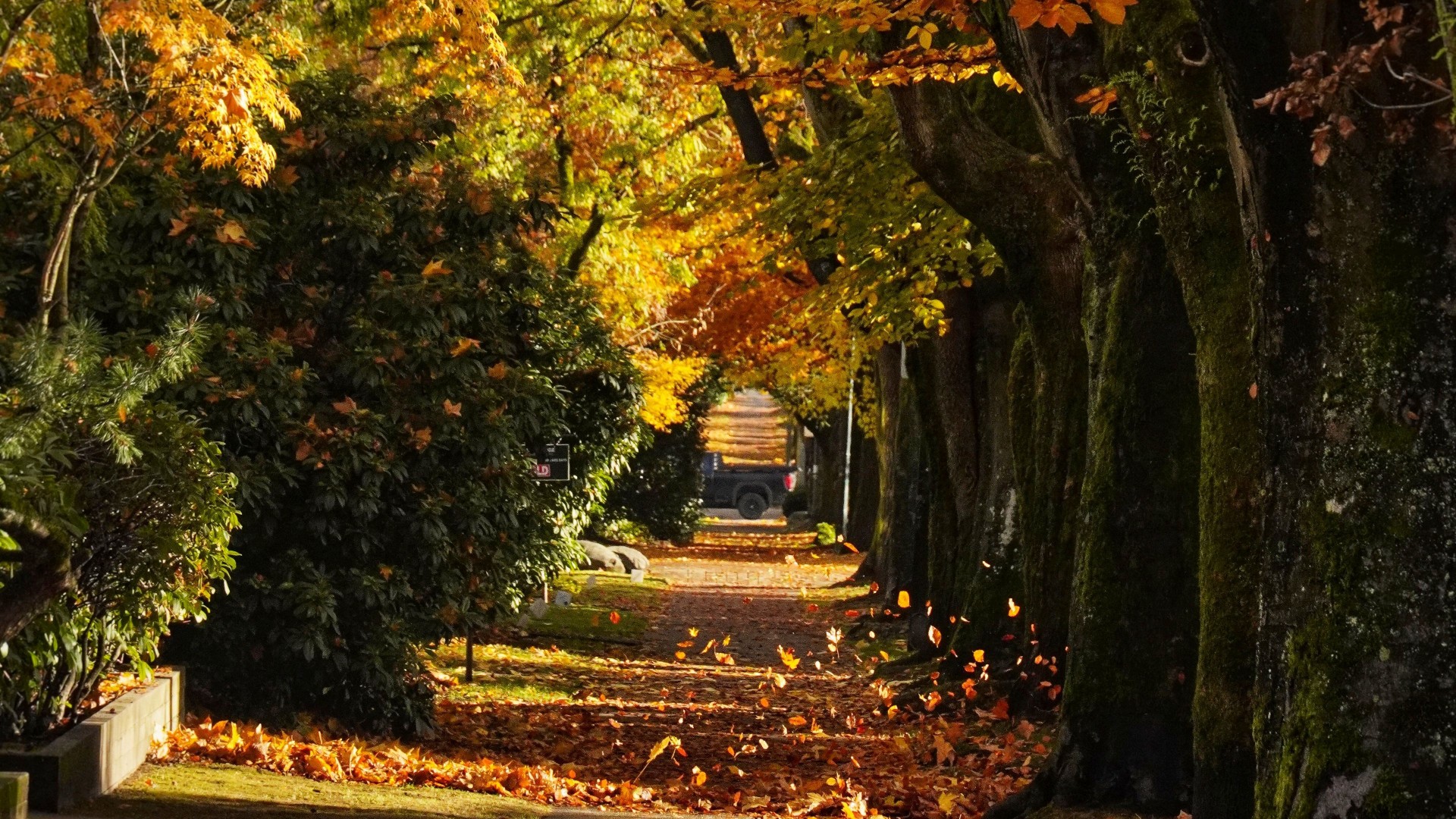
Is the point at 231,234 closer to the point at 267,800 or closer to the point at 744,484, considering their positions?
the point at 267,800

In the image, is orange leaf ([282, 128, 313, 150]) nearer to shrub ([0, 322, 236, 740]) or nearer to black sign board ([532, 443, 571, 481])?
shrub ([0, 322, 236, 740])

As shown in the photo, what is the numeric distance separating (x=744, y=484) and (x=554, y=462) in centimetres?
5470

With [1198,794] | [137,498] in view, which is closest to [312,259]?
[137,498]

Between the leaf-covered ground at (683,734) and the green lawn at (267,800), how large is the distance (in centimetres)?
47

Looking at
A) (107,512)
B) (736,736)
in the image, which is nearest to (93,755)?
(107,512)

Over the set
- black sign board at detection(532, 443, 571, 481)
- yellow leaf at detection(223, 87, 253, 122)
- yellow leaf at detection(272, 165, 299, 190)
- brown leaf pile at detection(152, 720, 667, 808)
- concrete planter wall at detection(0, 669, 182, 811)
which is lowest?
brown leaf pile at detection(152, 720, 667, 808)

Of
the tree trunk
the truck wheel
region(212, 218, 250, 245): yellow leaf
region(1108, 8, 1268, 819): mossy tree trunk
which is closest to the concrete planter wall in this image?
region(212, 218, 250, 245): yellow leaf

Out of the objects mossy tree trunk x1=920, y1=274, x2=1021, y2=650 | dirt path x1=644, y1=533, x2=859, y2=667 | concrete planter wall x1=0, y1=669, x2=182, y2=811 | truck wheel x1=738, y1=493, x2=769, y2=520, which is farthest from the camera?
truck wheel x1=738, y1=493, x2=769, y2=520

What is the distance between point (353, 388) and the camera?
11945 millimetres

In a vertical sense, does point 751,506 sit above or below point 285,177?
below

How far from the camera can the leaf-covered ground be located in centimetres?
1005

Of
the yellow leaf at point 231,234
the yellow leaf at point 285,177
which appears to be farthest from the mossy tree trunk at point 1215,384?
the yellow leaf at point 285,177

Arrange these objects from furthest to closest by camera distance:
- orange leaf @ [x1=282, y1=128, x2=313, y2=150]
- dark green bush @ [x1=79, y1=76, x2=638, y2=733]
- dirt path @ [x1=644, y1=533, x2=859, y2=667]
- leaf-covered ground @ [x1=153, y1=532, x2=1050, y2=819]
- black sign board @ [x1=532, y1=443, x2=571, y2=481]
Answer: dirt path @ [x1=644, y1=533, x2=859, y2=667] < black sign board @ [x1=532, y1=443, x2=571, y2=481] < orange leaf @ [x1=282, y1=128, x2=313, y2=150] < dark green bush @ [x1=79, y1=76, x2=638, y2=733] < leaf-covered ground @ [x1=153, y1=532, x2=1050, y2=819]

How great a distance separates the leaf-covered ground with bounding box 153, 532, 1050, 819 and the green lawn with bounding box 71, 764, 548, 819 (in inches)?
18.5
